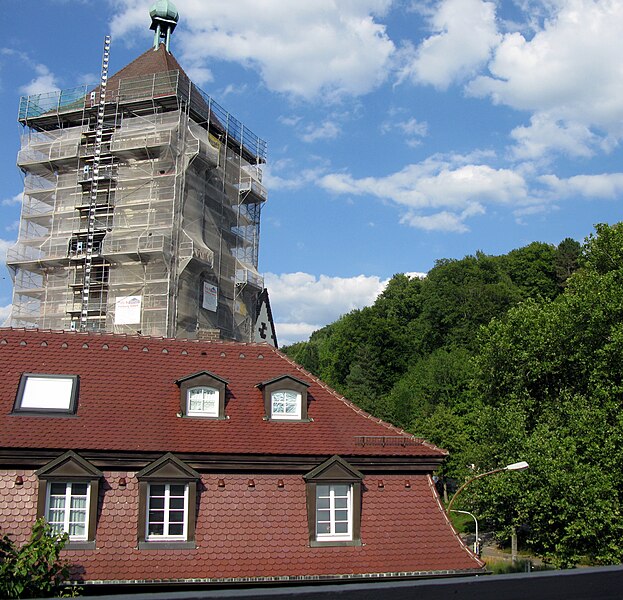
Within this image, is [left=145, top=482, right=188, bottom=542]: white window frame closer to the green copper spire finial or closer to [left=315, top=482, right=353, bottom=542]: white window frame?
[left=315, top=482, right=353, bottom=542]: white window frame

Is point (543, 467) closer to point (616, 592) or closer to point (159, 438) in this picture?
point (159, 438)

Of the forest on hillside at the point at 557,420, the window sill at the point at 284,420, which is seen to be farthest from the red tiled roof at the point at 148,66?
the window sill at the point at 284,420

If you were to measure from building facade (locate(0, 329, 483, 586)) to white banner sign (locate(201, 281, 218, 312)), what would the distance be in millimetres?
28013

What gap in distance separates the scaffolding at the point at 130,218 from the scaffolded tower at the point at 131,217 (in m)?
0.07

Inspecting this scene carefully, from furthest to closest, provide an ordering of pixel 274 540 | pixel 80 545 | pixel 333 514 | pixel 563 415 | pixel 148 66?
1. pixel 148 66
2. pixel 563 415
3. pixel 333 514
4. pixel 274 540
5. pixel 80 545

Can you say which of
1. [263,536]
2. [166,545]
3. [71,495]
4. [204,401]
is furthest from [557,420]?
[71,495]

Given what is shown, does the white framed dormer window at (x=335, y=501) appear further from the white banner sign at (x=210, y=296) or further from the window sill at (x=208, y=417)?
the white banner sign at (x=210, y=296)

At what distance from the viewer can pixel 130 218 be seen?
46.3 meters

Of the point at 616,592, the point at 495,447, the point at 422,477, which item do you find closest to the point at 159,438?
the point at 422,477

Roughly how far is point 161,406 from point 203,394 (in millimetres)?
1027

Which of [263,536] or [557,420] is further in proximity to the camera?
[557,420]

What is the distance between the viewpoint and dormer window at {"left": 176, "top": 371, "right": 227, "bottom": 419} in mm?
17672

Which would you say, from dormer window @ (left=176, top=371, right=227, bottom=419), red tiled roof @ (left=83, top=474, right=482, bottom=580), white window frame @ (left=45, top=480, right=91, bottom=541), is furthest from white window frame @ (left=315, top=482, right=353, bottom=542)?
white window frame @ (left=45, top=480, right=91, bottom=541)

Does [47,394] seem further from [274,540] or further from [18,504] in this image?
[274,540]
